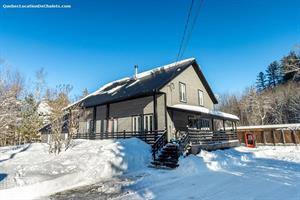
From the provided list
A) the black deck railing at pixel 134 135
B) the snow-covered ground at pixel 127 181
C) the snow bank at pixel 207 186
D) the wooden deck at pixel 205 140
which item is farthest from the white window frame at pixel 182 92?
the snow bank at pixel 207 186

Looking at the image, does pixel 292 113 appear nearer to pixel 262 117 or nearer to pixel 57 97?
pixel 262 117

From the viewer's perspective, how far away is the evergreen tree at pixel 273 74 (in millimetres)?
64375

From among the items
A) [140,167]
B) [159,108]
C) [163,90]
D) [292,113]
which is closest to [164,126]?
[159,108]

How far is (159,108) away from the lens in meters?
16.4

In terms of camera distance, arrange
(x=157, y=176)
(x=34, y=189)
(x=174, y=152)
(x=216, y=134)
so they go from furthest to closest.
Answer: (x=216, y=134), (x=174, y=152), (x=157, y=176), (x=34, y=189)

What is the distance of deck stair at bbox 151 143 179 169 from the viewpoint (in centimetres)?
1105

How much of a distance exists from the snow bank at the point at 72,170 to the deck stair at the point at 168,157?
731 mm

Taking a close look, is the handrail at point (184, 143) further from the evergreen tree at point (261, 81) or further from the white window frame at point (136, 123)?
the evergreen tree at point (261, 81)

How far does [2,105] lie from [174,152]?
1283 centimetres

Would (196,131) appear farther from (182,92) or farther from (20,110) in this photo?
(20,110)

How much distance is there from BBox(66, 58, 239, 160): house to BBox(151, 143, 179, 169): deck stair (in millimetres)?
507

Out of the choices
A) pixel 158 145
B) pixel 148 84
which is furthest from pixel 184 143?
pixel 148 84

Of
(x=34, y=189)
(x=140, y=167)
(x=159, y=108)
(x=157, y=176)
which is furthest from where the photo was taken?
(x=159, y=108)

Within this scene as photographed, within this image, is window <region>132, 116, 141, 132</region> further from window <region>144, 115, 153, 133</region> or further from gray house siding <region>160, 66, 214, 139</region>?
gray house siding <region>160, 66, 214, 139</region>
